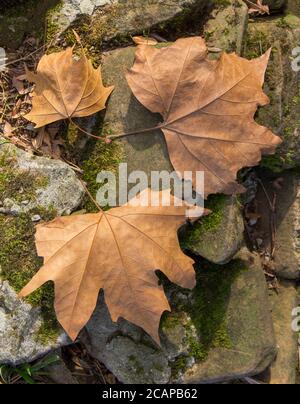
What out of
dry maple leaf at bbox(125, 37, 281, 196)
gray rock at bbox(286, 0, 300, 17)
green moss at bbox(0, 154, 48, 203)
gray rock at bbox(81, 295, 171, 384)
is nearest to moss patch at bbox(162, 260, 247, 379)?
gray rock at bbox(81, 295, 171, 384)

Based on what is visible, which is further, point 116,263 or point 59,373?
point 59,373

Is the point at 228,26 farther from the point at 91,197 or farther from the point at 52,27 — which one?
the point at 91,197

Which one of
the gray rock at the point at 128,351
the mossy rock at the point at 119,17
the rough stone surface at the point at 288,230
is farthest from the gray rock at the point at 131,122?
the rough stone surface at the point at 288,230

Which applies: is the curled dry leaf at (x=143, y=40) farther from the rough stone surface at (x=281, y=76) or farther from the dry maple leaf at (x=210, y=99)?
the rough stone surface at (x=281, y=76)

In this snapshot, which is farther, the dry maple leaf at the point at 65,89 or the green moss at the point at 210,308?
the green moss at the point at 210,308

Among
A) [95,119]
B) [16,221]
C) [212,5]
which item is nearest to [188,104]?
[95,119]

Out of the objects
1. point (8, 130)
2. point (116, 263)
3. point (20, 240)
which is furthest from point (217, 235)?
point (8, 130)
